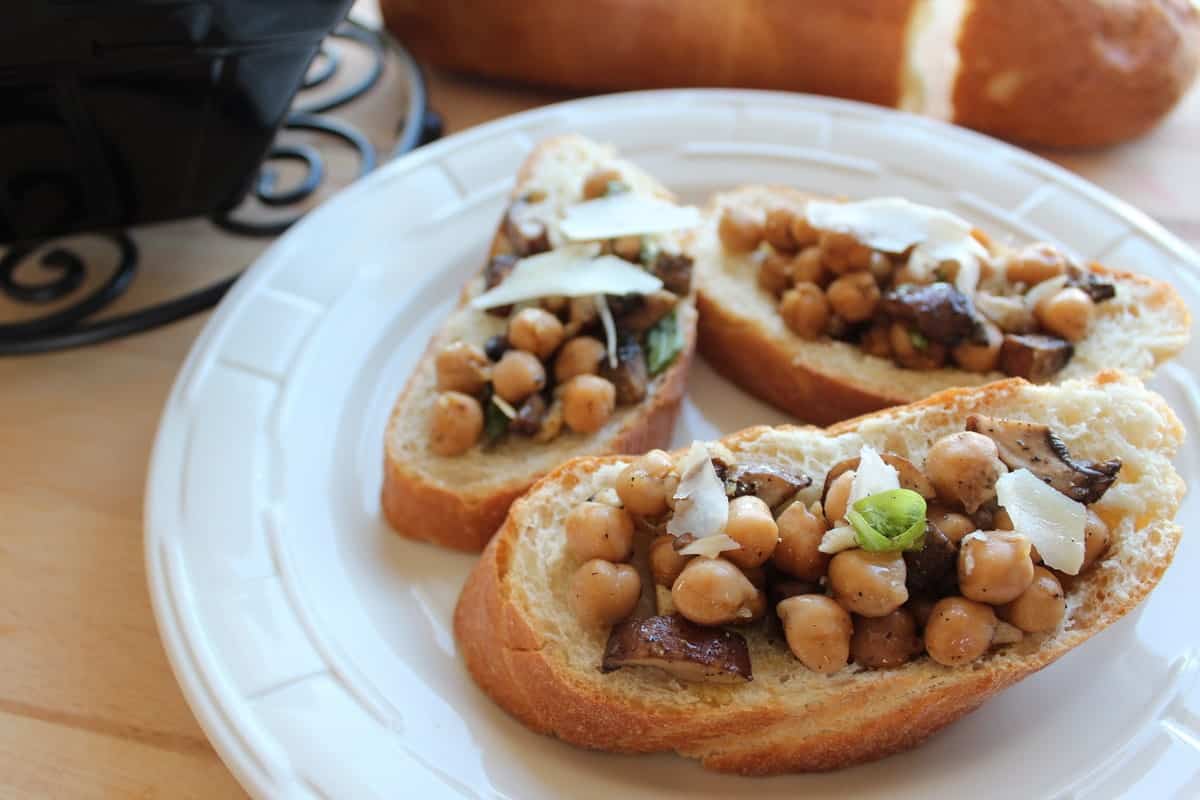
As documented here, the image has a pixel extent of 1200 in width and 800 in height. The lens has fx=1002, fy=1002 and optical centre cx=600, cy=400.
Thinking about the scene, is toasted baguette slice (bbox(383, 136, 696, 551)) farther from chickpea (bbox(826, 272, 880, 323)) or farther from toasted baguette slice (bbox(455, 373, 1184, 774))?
chickpea (bbox(826, 272, 880, 323))

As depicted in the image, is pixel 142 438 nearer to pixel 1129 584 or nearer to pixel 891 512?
pixel 891 512

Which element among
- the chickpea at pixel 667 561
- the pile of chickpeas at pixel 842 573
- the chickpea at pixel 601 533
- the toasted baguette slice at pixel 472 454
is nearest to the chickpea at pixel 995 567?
the pile of chickpeas at pixel 842 573

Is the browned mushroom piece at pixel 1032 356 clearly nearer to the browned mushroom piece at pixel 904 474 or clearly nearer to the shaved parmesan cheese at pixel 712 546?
the browned mushroom piece at pixel 904 474

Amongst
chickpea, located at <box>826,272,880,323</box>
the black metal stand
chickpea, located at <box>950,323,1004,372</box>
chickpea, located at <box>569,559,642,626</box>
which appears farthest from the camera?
the black metal stand

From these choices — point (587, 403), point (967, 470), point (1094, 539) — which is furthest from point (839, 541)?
point (587, 403)

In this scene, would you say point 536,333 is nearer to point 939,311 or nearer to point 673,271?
point 673,271

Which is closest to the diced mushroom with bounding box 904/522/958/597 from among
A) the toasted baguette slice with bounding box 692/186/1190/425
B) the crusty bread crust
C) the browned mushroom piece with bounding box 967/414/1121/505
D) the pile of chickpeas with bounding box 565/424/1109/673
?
the pile of chickpeas with bounding box 565/424/1109/673

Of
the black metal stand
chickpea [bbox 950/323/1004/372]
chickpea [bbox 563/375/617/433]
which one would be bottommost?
the black metal stand
